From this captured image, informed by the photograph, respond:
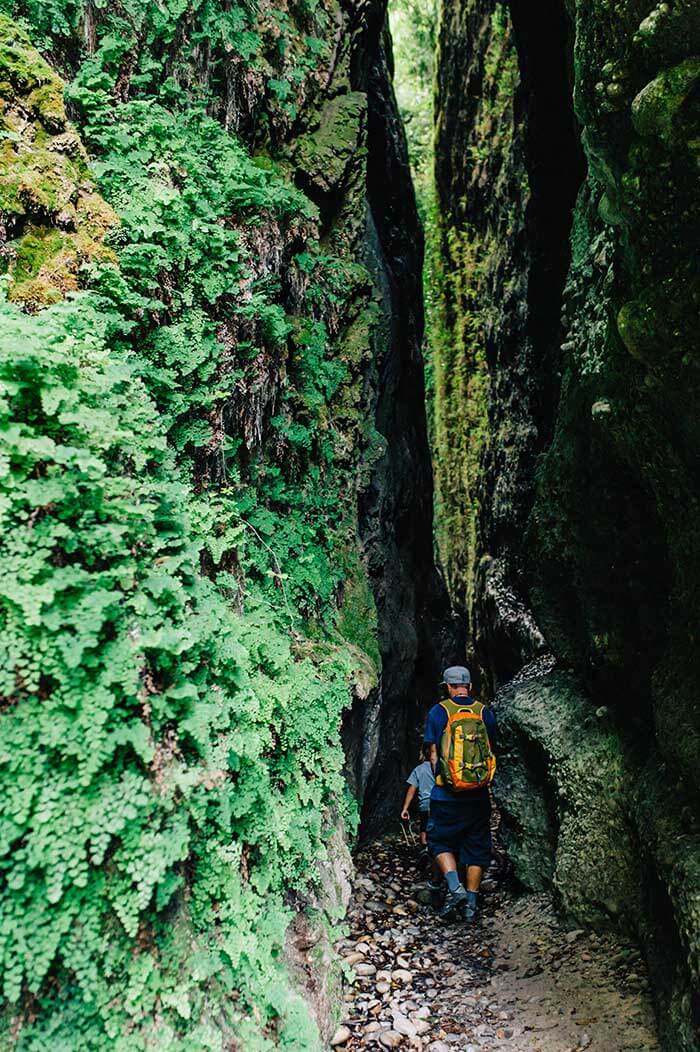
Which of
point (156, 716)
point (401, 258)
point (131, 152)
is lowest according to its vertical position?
point (156, 716)

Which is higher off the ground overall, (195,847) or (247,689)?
(247,689)

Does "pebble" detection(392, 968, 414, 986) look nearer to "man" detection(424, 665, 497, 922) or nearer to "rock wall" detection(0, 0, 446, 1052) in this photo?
"man" detection(424, 665, 497, 922)

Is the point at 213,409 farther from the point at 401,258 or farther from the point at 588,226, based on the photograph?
the point at 401,258

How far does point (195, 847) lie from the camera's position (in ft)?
8.87

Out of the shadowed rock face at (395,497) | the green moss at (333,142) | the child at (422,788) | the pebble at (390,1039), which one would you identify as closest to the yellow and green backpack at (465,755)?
the shadowed rock face at (395,497)

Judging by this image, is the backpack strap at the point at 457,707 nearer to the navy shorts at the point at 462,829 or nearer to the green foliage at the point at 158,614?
the navy shorts at the point at 462,829

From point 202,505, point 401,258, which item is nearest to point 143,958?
point 202,505

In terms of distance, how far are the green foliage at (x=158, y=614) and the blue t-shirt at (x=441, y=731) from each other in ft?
6.42

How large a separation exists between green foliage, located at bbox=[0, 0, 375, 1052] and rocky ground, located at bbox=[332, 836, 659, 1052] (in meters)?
1.45

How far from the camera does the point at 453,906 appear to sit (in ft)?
20.1

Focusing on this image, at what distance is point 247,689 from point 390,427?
7573 millimetres

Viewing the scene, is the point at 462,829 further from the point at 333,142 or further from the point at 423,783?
the point at 333,142

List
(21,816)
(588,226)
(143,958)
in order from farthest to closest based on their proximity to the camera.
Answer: (588,226) → (143,958) → (21,816)

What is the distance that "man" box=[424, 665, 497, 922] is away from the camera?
244 inches
